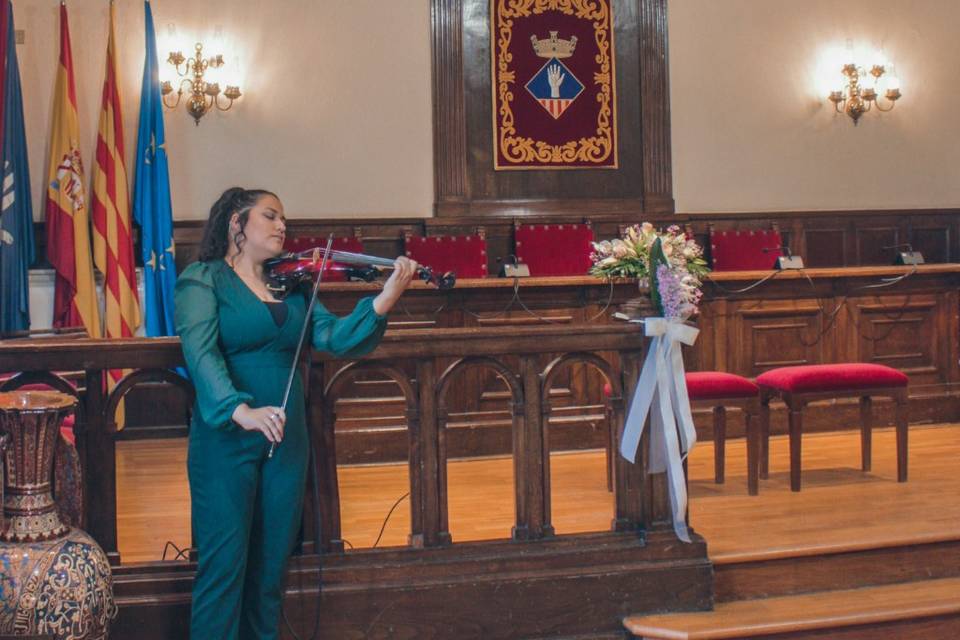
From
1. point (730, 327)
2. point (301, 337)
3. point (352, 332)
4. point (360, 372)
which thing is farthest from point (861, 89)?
point (301, 337)

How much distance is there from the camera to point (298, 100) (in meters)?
7.04

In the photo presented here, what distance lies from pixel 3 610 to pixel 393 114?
4932mm

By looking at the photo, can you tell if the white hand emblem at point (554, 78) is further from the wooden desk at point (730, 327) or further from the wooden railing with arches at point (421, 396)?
A: the wooden railing with arches at point (421, 396)

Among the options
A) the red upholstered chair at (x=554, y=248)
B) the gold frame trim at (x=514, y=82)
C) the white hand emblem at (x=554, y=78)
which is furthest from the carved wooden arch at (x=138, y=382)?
the white hand emblem at (x=554, y=78)

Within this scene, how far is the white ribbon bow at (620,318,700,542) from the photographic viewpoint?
3.63 meters

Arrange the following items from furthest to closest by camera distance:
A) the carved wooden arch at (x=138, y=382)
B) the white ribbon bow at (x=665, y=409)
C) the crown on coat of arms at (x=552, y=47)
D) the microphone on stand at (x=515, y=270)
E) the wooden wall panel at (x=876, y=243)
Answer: the wooden wall panel at (x=876, y=243), the crown on coat of arms at (x=552, y=47), the microphone on stand at (x=515, y=270), the white ribbon bow at (x=665, y=409), the carved wooden arch at (x=138, y=382)

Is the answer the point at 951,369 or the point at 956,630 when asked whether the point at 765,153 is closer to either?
the point at 951,369

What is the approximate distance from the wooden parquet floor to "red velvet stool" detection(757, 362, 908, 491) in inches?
6.7

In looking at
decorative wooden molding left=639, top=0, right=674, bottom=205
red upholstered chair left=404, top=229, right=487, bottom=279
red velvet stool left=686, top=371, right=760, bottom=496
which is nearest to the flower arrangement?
red velvet stool left=686, top=371, right=760, bottom=496

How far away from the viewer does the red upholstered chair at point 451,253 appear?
6.91 metres

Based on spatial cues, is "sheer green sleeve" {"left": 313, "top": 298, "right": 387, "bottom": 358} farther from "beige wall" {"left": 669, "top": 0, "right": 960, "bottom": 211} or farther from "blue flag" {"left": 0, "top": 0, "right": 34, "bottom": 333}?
"beige wall" {"left": 669, "top": 0, "right": 960, "bottom": 211}

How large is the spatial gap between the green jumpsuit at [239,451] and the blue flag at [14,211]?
11.8 feet

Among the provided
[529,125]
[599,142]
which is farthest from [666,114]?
[529,125]

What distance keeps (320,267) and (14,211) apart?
152 inches
